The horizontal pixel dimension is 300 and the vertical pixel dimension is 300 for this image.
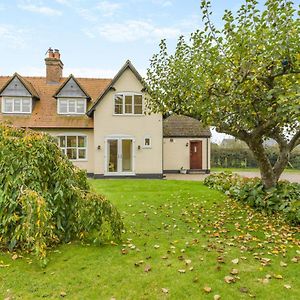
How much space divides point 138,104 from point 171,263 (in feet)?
50.0

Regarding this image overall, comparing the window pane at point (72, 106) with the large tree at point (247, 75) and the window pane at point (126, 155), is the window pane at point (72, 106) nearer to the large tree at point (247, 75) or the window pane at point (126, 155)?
the window pane at point (126, 155)

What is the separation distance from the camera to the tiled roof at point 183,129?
2375 cm

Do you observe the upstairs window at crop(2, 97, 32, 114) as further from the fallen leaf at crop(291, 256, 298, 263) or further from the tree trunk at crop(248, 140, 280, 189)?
the fallen leaf at crop(291, 256, 298, 263)

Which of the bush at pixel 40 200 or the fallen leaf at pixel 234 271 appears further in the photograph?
the bush at pixel 40 200

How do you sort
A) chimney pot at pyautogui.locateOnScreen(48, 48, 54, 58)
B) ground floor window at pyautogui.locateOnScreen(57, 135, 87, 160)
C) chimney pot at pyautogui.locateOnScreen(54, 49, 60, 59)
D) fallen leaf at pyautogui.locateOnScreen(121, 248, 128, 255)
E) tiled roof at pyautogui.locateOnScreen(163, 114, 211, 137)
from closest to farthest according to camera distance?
fallen leaf at pyautogui.locateOnScreen(121, 248, 128, 255)
ground floor window at pyautogui.locateOnScreen(57, 135, 87, 160)
chimney pot at pyautogui.locateOnScreen(48, 48, 54, 58)
chimney pot at pyautogui.locateOnScreen(54, 49, 60, 59)
tiled roof at pyautogui.locateOnScreen(163, 114, 211, 137)

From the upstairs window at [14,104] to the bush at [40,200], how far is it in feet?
48.1

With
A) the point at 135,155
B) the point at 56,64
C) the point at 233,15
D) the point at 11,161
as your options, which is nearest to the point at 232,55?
the point at 233,15

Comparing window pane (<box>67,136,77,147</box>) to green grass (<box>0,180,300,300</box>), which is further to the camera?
window pane (<box>67,136,77,147</box>)

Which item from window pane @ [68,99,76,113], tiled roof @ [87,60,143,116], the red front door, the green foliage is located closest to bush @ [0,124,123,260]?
tiled roof @ [87,60,143,116]

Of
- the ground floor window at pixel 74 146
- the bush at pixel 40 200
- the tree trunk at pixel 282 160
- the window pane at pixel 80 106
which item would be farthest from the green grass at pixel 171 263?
the window pane at pixel 80 106

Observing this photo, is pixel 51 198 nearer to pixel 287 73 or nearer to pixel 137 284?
pixel 137 284

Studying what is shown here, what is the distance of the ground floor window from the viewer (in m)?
20.2

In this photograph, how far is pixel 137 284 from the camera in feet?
15.0

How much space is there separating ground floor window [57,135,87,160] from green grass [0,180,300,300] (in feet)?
40.8
